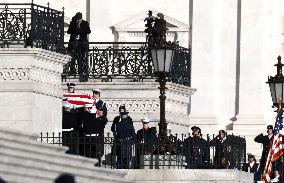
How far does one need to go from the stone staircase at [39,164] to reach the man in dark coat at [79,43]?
1100 centimetres

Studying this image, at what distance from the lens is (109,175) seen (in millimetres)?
45156

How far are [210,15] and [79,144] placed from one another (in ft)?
93.7

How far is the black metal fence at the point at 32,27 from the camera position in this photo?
164ft

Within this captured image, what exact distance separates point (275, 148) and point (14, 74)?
6226 millimetres

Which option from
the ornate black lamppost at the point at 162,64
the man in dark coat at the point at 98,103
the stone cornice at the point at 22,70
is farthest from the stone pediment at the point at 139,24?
the ornate black lamppost at the point at 162,64

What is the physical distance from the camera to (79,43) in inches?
2248

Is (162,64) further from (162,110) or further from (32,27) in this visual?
(32,27)

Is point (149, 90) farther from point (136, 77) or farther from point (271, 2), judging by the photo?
point (271, 2)

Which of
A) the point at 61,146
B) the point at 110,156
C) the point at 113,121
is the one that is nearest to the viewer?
the point at 61,146

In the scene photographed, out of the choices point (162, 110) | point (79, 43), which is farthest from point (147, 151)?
point (79, 43)

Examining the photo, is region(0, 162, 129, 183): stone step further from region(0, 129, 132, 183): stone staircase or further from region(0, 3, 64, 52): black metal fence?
region(0, 3, 64, 52): black metal fence

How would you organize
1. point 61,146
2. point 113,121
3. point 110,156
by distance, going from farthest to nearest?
point 113,121 < point 110,156 < point 61,146

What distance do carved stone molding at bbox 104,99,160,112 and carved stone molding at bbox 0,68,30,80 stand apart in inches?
257

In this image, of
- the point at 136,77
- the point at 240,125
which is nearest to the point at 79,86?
the point at 136,77
